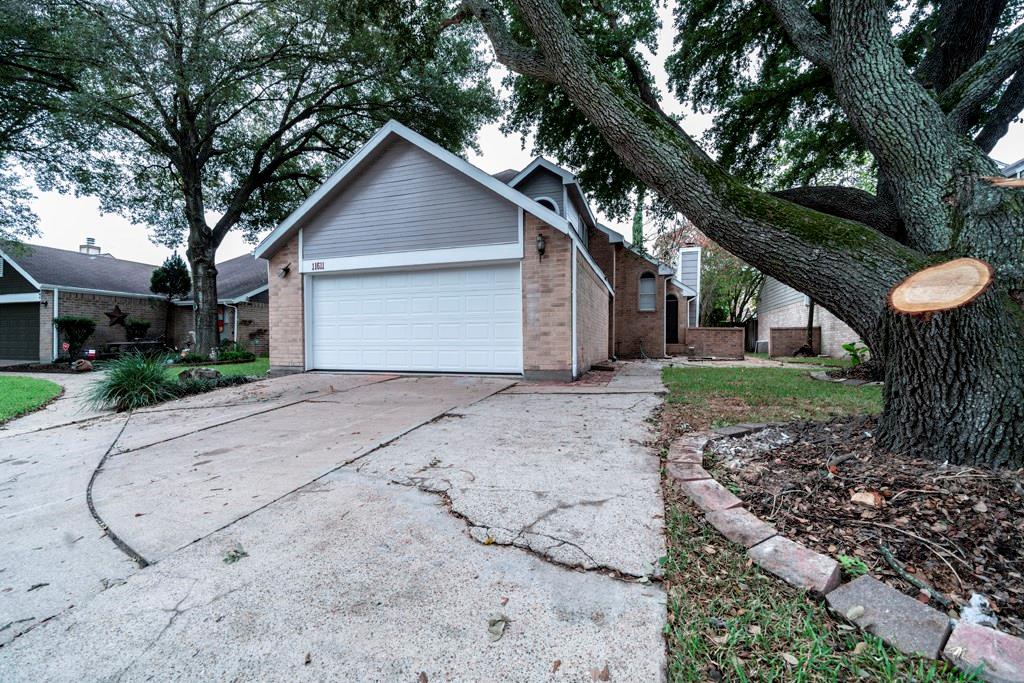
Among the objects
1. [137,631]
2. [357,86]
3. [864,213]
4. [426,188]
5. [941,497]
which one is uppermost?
[357,86]

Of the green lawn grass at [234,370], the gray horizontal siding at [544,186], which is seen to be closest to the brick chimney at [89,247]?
the green lawn grass at [234,370]

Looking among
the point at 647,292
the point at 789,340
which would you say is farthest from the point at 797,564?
the point at 789,340

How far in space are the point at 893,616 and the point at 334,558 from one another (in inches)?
85.8

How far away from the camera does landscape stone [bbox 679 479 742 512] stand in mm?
2180

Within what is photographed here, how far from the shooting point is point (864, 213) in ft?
15.0

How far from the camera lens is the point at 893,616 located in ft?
4.57

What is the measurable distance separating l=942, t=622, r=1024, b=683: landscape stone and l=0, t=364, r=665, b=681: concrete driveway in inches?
34.1

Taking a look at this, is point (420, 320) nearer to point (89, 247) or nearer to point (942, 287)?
point (942, 287)

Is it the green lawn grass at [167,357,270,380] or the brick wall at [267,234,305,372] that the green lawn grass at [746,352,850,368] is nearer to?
the brick wall at [267,234,305,372]

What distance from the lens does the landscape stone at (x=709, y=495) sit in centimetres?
218

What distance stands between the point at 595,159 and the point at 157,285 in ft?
59.5

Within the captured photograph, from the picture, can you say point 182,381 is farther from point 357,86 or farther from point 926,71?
point 926,71

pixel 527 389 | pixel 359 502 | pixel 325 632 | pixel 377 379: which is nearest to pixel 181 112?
pixel 377 379

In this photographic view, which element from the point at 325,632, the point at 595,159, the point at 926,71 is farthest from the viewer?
the point at 595,159
